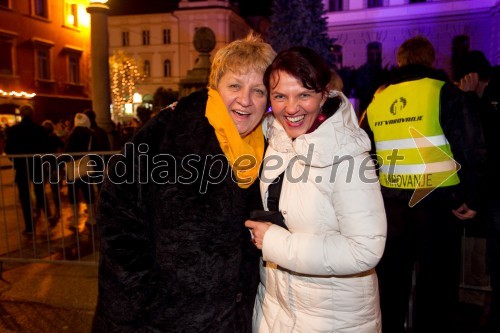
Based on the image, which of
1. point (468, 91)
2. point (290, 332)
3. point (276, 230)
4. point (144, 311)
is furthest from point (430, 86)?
point (144, 311)

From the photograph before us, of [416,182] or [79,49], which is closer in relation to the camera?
[416,182]

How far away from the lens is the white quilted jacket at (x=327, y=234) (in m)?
1.75

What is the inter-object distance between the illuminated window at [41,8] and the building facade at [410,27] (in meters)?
20.2

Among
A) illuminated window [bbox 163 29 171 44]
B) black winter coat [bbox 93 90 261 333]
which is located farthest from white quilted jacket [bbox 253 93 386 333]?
illuminated window [bbox 163 29 171 44]

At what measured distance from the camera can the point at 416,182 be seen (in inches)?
119

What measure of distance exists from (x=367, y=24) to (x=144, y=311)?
34.8 metres

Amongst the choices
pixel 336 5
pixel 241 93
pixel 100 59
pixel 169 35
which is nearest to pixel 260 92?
pixel 241 93

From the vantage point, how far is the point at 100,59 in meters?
7.36

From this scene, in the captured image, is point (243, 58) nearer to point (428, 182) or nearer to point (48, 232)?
point (428, 182)

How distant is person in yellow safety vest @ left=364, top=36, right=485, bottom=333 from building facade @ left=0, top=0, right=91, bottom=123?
24.8 meters

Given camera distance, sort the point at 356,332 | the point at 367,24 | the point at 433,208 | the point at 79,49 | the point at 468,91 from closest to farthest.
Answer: the point at 356,332 < the point at 433,208 < the point at 468,91 < the point at 79,49 < the point at 367,24

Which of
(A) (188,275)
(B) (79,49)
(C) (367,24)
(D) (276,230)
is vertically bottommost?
(A) (188,275)

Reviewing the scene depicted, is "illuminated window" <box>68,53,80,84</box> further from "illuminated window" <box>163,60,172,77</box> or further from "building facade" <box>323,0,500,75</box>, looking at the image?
"illuminated window" <box>163,60,172,77</box>

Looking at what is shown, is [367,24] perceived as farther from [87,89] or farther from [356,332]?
[356,332]
